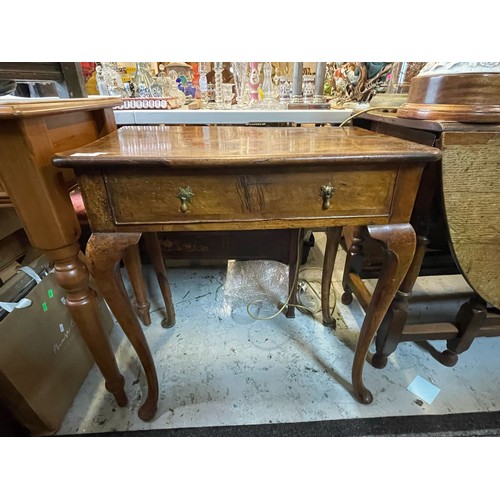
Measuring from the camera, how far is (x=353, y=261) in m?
1.32

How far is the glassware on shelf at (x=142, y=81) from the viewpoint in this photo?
145 centimetres

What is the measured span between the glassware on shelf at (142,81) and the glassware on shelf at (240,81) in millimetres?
448

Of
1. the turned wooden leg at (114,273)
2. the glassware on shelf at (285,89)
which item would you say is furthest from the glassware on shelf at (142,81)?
the turned wooden leg at (114,273)

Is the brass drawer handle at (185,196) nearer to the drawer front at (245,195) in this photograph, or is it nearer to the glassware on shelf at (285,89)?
the drawer front at (245,195)

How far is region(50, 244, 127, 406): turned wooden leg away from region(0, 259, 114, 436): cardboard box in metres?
0.18

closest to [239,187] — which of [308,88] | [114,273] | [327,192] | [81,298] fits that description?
[327,192]

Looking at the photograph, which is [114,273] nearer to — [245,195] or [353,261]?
[245,195]

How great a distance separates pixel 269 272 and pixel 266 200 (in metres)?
1.06

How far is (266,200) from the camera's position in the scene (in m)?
0.60

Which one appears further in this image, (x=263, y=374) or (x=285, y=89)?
(x=285, y=89)

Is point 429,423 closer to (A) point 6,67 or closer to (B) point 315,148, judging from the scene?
(B) point 315,148

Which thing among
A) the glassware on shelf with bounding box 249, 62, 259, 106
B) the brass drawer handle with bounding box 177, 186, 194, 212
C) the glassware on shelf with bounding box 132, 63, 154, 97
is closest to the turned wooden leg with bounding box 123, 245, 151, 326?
the brass drawer handle with bounding box 177, 186, 194, 212

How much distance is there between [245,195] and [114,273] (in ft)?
1.14

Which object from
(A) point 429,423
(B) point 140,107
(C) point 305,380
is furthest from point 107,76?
(A) point 429,423
